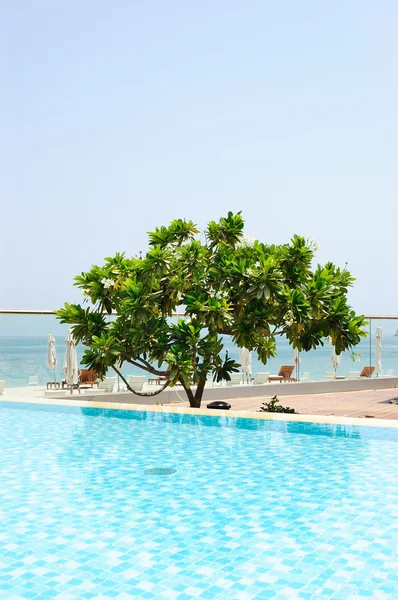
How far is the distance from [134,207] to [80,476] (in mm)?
39645

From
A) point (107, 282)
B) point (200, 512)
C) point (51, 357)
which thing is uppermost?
point (107, 282)

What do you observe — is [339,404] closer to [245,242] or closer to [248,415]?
[248,415]

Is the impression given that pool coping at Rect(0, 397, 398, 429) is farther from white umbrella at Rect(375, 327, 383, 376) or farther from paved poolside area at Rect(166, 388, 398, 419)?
white umbrella at Rect(375, 327, 383, 376)

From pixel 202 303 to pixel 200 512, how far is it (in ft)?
10.8

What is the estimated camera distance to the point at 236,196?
4888 centimetres

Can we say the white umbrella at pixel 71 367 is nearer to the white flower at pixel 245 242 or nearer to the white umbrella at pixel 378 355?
the white flower at pixel 245 242

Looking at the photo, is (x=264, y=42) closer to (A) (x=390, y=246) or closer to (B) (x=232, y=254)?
(B) (x=232, y=254)

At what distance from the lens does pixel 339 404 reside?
12109mm

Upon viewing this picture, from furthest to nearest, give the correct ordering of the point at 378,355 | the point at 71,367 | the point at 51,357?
the point at 378,355
the point at 51,357
the point at 71,367

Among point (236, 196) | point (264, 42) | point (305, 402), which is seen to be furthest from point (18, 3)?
point (236, 196)

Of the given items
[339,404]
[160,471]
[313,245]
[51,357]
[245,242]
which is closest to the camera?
[160,471]

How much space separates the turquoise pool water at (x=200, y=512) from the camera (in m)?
3.53

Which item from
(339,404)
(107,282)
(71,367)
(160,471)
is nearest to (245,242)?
(107,282)

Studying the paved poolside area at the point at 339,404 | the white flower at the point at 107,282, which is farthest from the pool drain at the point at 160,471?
the paved poolside area at the point at 339,404
